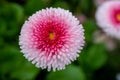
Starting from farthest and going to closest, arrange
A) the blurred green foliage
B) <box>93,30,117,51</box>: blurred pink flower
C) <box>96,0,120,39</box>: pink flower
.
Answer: <box>93,30,117,51</box>: blurred pink flower, the blurred green foliage, <box>96,0,120,39</box>: pink flower

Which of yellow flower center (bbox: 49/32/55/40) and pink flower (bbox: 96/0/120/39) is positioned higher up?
pink flower (bbox: 96/0/120/39)

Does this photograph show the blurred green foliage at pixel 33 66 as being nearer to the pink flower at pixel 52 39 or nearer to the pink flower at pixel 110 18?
the pink flower at pixel 110 18

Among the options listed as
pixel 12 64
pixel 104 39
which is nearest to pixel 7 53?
pixel 12 64

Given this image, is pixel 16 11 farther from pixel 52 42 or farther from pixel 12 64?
pixel 52 42

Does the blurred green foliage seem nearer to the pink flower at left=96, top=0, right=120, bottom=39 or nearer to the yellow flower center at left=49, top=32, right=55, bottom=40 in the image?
the pink flower at left=96, top=0, right=120, bottom=39

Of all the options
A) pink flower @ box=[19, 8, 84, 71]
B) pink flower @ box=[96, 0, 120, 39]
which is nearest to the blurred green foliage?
pink flower @ box=[96, 0, 120, 39]

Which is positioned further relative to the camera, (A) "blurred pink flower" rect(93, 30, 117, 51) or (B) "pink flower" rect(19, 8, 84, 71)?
(A) "blurred pink flower" rect(93, 30, 117, 51)

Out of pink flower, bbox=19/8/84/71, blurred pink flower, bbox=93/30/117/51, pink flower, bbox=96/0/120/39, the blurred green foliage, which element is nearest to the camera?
pink flower, bbox=19/8/84/71
